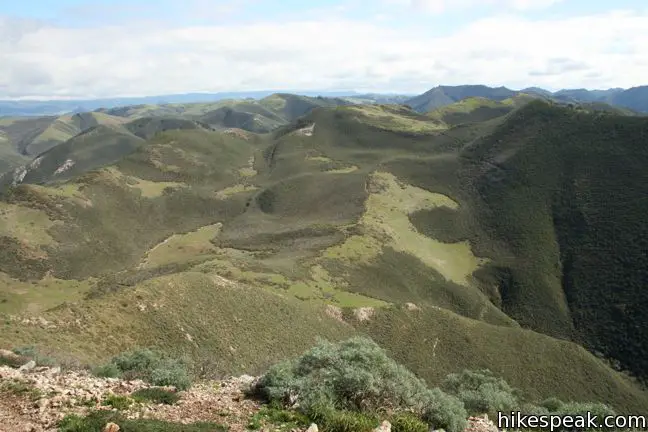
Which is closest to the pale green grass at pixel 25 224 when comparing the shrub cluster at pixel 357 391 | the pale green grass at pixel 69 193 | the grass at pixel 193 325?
the pale green grass at pixel 69 193

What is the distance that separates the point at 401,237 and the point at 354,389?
101 metres

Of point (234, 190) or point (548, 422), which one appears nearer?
point (548, 422)

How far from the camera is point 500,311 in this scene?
98375 mm

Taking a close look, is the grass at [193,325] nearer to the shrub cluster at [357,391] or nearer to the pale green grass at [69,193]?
the shrub cluster at [357,391]

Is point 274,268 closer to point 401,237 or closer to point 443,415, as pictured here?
point 401,237

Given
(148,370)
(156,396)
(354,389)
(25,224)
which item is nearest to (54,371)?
(148,370)

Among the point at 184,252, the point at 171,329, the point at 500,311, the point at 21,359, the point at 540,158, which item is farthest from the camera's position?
the point at 540,158

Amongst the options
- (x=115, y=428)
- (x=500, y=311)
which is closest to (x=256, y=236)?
(x=500, y=311)

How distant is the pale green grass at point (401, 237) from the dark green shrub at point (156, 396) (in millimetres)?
79032

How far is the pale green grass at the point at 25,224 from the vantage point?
100500 mm

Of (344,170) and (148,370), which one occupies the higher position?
(148,370)

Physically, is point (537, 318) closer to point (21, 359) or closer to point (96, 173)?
point (21, 359)

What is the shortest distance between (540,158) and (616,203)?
33387 millimetres

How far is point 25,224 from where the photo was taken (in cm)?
10619
